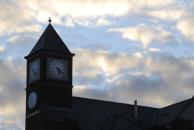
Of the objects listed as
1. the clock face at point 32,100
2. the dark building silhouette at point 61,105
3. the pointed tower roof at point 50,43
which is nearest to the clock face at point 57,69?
the dark building silhouette at point 61,105

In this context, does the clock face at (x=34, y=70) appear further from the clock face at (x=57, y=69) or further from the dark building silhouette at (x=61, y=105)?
the clock face at (x=57, y=69)

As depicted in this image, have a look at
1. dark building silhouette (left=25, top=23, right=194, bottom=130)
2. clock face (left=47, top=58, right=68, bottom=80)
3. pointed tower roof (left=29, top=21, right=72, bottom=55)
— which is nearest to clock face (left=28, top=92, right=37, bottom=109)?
dark building silhouette (left=25, top=23, right=194, bottom=130)

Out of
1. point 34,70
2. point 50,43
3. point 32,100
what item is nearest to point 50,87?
point 32,100

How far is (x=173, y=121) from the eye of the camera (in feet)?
266

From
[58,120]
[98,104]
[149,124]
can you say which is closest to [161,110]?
[149,124]

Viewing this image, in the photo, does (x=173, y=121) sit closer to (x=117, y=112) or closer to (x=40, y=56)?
(x=117, y=112)

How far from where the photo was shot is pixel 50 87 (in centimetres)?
7806

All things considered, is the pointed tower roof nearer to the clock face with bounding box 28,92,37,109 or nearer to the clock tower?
the clock tower

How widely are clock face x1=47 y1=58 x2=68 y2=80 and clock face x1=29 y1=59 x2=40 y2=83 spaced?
1.32m

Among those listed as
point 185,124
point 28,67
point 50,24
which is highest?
point 50,24

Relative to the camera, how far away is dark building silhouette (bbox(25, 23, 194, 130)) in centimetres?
7781

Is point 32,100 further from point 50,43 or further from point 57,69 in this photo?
point 50,43

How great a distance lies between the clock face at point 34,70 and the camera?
79.3 m

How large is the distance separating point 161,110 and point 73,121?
46.9ft
